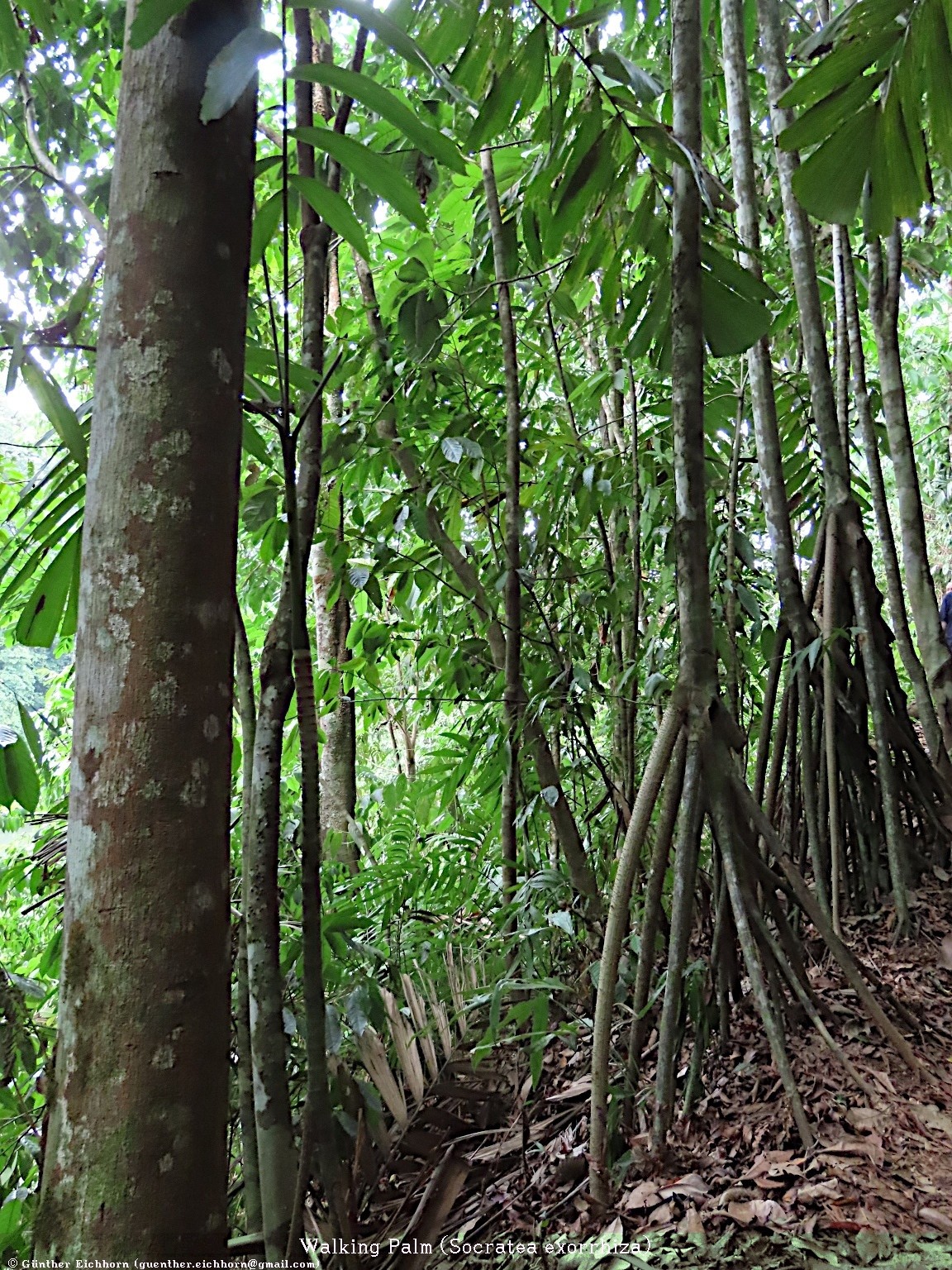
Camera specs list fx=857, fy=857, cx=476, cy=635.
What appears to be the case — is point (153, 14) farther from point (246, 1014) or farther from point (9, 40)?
point (246, 1014)

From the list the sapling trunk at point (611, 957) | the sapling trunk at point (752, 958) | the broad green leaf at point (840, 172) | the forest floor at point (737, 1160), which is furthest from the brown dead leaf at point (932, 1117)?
the broad green leaf at point (840, 172)

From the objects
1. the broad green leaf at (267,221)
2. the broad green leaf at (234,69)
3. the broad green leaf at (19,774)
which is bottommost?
the broad green leaf at (19,774)

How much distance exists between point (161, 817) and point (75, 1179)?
36 centimetres

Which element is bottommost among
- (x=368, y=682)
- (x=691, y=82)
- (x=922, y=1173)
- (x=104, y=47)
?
(x=922, y=1173)

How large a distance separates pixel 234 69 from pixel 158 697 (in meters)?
0.73

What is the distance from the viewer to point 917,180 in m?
2.25

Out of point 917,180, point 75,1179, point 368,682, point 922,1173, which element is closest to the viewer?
point 75,1179

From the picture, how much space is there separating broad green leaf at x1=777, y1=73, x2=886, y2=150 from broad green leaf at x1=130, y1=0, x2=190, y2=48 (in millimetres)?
1751

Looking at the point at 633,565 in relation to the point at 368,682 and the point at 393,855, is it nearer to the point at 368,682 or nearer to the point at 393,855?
the point at 368,682

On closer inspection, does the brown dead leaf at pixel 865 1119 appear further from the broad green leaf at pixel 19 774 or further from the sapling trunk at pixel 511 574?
the broad green leaf at pixel 19 774

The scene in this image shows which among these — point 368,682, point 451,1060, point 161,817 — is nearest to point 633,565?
point 368,682

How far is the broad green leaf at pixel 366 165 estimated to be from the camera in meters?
1.18

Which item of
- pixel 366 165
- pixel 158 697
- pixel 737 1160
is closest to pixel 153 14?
pixel 366 165

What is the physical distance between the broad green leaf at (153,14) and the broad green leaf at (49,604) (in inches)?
35.7
